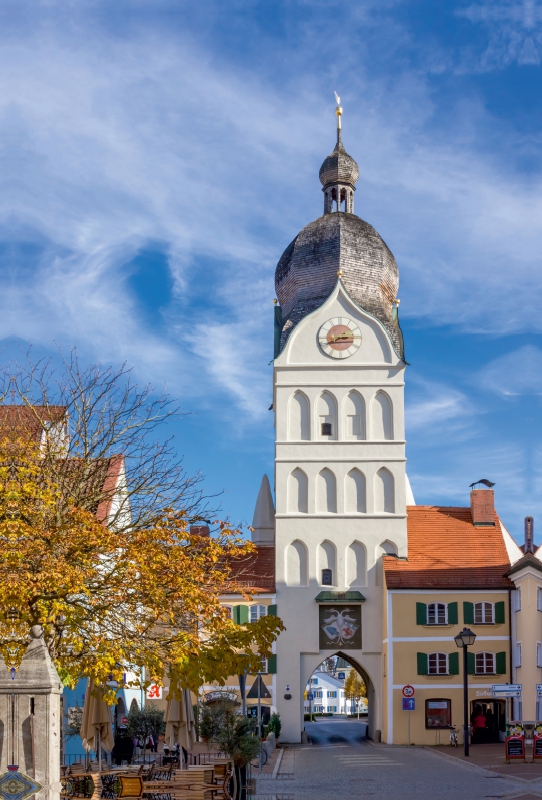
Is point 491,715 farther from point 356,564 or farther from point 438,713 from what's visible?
point 356,564

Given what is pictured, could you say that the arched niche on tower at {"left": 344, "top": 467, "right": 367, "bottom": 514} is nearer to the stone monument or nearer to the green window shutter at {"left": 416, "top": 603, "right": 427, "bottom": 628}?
the green window shutter at {"left": 416, "top": 603, "right": 427, "bottom": 628}

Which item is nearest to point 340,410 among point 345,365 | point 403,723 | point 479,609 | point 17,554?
point 345,365

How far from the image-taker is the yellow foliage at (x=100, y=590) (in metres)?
18.6

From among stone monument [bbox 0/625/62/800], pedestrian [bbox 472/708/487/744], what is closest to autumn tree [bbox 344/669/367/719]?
pedestrian [bbox 472/708/487/744]

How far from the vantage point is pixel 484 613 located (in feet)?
156

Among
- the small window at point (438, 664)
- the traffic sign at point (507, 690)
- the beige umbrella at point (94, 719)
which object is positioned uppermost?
the beige umbrella at point (94, 719)

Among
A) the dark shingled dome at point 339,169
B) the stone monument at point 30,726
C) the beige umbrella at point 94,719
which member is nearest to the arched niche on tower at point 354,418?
the dark shingled dome at point 339,169

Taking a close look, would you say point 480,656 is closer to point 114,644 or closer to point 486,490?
point 486,490

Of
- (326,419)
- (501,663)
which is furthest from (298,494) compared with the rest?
(501,663)

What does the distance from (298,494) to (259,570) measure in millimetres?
4083

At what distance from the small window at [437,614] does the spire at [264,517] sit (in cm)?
1034

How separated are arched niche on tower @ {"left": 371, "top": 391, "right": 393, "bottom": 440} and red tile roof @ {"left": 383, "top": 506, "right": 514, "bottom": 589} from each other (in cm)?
445

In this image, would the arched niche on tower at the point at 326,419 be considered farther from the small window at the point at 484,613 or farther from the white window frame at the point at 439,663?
the white window frame at the point at 439,663

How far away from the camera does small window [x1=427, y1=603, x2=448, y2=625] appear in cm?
4725
